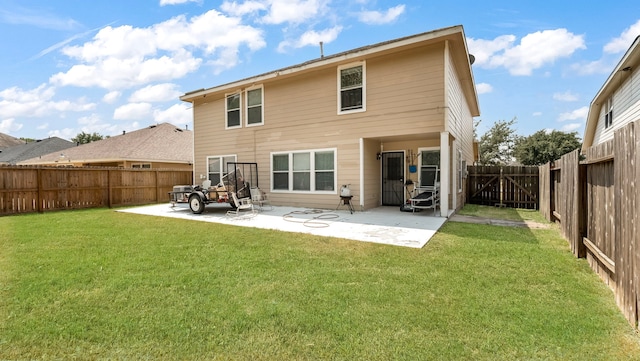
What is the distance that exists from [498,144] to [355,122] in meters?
29.1

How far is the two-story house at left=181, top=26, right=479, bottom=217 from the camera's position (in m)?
7.70

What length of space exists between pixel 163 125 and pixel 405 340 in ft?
75.8

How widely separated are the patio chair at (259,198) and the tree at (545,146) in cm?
2875

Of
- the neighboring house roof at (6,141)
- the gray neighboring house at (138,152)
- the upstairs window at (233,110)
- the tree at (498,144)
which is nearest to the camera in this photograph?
the upstairs window at (233,110)

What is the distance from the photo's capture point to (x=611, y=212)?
3.05m

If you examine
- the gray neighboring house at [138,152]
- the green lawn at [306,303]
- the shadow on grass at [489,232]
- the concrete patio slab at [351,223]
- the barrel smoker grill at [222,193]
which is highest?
the gray neighboring house at [138,152]

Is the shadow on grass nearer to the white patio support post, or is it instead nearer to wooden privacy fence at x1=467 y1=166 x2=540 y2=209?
the white patio support post

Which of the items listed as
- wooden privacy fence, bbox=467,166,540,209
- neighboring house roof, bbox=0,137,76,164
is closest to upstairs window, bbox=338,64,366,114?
wooden privacy fence, bbox=467,166,540,209

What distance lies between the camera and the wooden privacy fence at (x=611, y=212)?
7.86 ft

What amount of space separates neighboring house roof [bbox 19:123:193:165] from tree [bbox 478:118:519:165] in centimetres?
2841

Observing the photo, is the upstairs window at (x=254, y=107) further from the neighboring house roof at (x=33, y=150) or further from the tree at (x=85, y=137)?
the tree at (x=85, y=137)

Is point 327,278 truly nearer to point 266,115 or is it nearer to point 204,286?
point 204,286

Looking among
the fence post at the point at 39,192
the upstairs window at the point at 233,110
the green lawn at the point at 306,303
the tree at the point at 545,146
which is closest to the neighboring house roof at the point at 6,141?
the fence post at the point at 39,192

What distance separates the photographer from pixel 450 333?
226 centimetres
